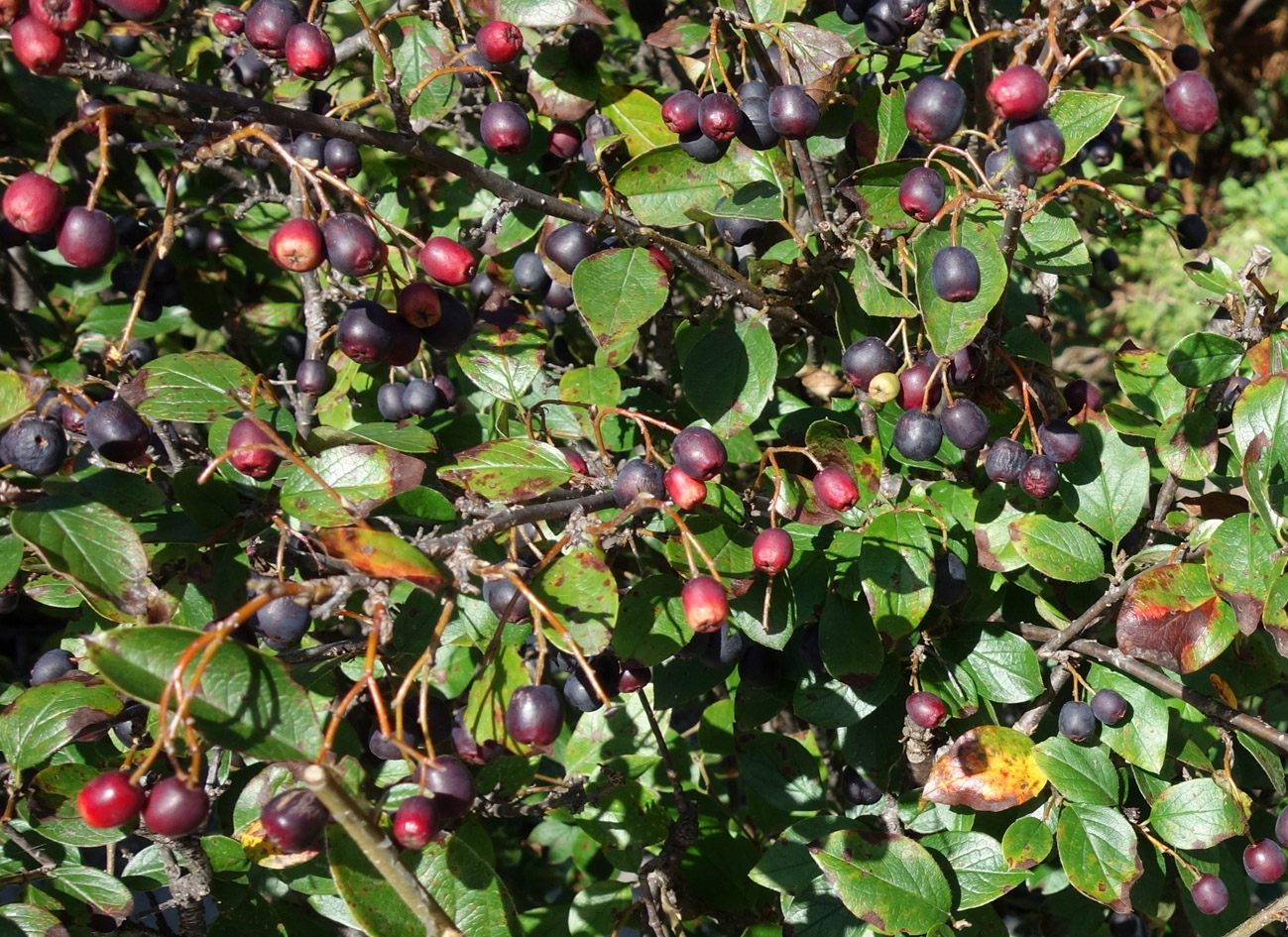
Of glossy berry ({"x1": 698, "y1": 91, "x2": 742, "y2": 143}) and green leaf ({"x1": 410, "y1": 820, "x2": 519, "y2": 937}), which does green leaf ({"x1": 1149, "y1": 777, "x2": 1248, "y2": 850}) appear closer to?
green leaf ({"x1": 410, "y1": 820, "x2": 519, "y2": 937})

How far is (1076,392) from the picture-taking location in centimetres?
166

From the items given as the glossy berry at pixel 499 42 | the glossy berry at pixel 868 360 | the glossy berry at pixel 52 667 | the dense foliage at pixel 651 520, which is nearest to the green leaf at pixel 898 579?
the dense foliage at pixel 651 520

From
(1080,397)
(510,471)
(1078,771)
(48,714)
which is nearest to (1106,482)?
(1080,397)

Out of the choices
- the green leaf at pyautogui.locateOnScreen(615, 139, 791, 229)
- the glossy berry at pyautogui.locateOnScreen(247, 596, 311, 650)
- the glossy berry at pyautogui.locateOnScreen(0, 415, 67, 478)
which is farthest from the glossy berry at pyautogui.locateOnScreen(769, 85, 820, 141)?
the glossy berry at pyautogui.locateOnScreen(0, 415, 67, 478)

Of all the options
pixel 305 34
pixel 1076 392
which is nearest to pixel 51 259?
pixel 305 34

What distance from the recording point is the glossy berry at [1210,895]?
58.2 inches

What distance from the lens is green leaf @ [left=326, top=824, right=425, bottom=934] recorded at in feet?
3.32

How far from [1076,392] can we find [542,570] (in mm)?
987

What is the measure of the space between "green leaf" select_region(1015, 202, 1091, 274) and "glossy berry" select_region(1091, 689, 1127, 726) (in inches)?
22.8

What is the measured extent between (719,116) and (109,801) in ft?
3.27

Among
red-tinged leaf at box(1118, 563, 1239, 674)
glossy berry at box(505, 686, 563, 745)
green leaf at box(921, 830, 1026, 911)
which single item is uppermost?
glossy berry at box(505, 686, 563, 745)

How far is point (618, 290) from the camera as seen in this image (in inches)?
53.1

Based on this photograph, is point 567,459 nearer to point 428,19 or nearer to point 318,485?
point 318,485

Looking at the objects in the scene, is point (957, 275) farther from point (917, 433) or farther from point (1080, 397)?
point (1080, 397)
